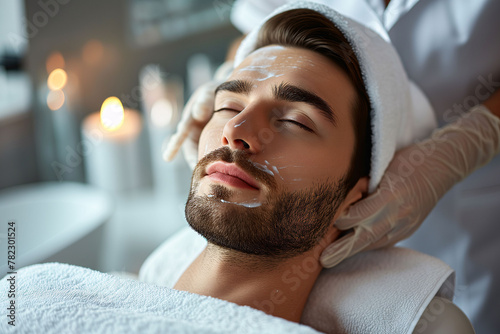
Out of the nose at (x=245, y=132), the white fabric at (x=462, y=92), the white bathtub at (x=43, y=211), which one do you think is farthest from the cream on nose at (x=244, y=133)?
the white bathtub at (x=43, y=211)

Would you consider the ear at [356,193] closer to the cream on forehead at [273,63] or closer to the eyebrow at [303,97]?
the eyebrow at [303,97]

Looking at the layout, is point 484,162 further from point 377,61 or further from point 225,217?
point 225,217

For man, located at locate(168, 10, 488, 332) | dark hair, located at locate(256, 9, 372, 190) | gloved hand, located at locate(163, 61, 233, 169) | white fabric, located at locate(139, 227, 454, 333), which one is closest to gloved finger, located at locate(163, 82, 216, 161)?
gloved hand, located at locate(163, 61, 233, 169)

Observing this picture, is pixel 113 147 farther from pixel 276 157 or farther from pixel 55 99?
pixel 276 157

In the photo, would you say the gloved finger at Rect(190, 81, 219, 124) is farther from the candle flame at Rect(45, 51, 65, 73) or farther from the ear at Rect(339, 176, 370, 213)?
the candle flame at Rect(45, 51, 65, 73)

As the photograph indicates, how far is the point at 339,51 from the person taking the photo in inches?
34.2

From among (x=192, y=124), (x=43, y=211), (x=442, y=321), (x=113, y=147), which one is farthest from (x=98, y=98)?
(x=442, y=321)

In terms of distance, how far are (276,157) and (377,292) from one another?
1.13 feet

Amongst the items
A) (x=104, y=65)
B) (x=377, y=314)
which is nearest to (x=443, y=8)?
(x=377, y=314)

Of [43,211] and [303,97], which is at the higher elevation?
[303,97]

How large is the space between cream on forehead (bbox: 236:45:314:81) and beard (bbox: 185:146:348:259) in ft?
0.65

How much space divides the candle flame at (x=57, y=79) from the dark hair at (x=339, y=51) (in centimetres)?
153

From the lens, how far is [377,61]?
2.90 ft

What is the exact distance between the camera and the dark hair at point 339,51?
87 cm
